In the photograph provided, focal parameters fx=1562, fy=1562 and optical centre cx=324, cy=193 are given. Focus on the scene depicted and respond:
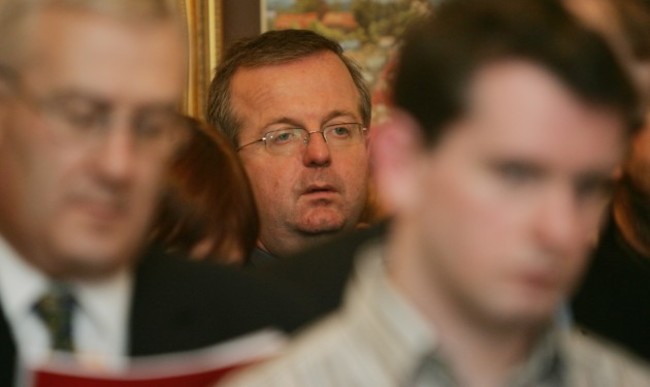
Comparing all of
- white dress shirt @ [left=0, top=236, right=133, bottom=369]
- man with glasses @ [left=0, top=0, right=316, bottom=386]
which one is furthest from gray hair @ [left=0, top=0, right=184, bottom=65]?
white dress shirt @ [left=0, top=236, right=133, bottom=369]

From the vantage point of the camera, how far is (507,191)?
228 cm

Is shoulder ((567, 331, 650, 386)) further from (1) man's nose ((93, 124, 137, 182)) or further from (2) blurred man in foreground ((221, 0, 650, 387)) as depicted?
(1) man's nose ((93, 124, 137, 182))

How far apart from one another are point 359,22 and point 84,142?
3897 mm

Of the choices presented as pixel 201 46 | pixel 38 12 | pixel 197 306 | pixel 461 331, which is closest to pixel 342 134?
pixel 201 46

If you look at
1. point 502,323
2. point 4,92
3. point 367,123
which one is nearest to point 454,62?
point 502,323

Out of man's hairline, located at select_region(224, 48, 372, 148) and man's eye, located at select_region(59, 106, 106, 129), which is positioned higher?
man's eye, located at select_region(59, 106, 106, 129)

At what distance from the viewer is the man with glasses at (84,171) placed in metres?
2.56

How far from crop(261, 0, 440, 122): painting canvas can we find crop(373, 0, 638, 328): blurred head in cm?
391

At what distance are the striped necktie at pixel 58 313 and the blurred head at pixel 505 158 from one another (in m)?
0.58

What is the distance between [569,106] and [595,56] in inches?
3.7

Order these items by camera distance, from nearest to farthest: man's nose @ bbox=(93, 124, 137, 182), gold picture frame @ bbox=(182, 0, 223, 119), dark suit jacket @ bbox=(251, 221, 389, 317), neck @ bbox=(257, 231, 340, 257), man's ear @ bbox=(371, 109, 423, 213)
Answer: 1. man's ear @ bbox=(371, 109, 423, 213)
2. man's nose @ bbox=(93, 124, 137, 182)
3. dark suit jacket @ bbox=(251, 221, 389, 317)
4. neck @ bbox=(257, 231, 340, 257)
5. gold picture frame @ bbox=(182, 0, 223, 119)

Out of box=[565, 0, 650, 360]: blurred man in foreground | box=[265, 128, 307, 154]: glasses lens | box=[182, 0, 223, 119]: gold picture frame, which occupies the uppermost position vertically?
box=[565, 0, 650, 360]: blurred man in foreground

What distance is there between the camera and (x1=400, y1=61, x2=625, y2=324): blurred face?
227 centimetres

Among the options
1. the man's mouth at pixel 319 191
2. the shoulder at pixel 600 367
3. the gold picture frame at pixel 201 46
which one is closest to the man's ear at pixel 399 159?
the shoulder at pixel 600 367
